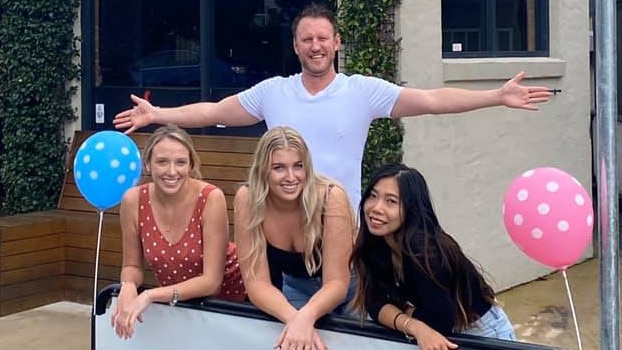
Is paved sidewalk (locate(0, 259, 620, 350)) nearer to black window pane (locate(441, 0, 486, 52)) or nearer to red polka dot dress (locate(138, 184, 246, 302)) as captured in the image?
black window pane (locate(441, 0, 486, 52))

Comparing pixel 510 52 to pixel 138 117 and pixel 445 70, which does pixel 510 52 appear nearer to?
pixel 445 70

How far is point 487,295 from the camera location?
Answer: 3.11m

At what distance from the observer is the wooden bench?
6.81m

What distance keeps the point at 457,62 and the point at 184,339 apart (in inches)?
172

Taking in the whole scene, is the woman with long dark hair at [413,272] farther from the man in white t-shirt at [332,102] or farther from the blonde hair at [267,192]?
the man in white t-shirt at [332,102]

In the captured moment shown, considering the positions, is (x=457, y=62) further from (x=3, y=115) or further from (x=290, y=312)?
(x=290, y=312)

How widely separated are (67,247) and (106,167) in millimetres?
3417

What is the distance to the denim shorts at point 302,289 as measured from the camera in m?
3.43

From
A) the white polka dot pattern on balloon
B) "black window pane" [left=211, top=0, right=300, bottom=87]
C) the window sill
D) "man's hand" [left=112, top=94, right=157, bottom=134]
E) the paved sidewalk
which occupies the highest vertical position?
"black window pane" [left=211, top=0, right=300, bottom=87]

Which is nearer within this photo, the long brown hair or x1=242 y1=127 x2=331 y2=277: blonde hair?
the long brown hair

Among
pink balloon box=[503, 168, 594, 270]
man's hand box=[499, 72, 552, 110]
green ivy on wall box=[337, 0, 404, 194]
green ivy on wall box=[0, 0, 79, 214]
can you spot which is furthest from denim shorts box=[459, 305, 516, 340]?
green ivy on wall box=[0, 0, 79, 214]

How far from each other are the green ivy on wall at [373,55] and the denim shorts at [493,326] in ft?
11.9

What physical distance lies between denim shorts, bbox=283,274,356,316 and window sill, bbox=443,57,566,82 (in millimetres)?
3923

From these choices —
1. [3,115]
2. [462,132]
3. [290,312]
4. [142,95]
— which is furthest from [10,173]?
[290,312]
